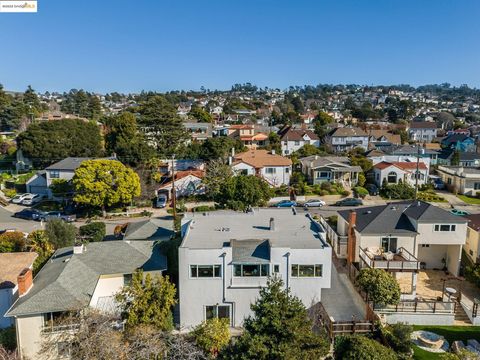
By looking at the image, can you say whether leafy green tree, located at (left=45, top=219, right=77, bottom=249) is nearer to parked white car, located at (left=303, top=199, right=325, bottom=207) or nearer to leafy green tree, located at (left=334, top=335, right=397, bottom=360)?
leafy green tree, located at (left=334, top=335, right=397, bottom=360)

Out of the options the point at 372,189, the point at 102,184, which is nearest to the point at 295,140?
the point at 372,189

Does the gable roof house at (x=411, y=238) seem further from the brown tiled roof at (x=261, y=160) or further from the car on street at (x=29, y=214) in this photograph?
the car on street at (x=29, y=214)

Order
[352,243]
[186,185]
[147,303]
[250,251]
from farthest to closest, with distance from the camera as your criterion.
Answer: [186,185], [352,243], [250,251], [147,303]

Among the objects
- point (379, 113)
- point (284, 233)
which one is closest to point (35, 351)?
point (284, 233)

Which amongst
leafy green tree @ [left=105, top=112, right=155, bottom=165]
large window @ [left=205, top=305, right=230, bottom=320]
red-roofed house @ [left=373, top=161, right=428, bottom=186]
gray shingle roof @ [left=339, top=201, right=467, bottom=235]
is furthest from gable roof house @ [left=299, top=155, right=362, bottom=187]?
large window @ [left=205, top=305, right=230, bottom=320]

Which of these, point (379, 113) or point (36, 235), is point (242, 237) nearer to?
point (36, 235)
